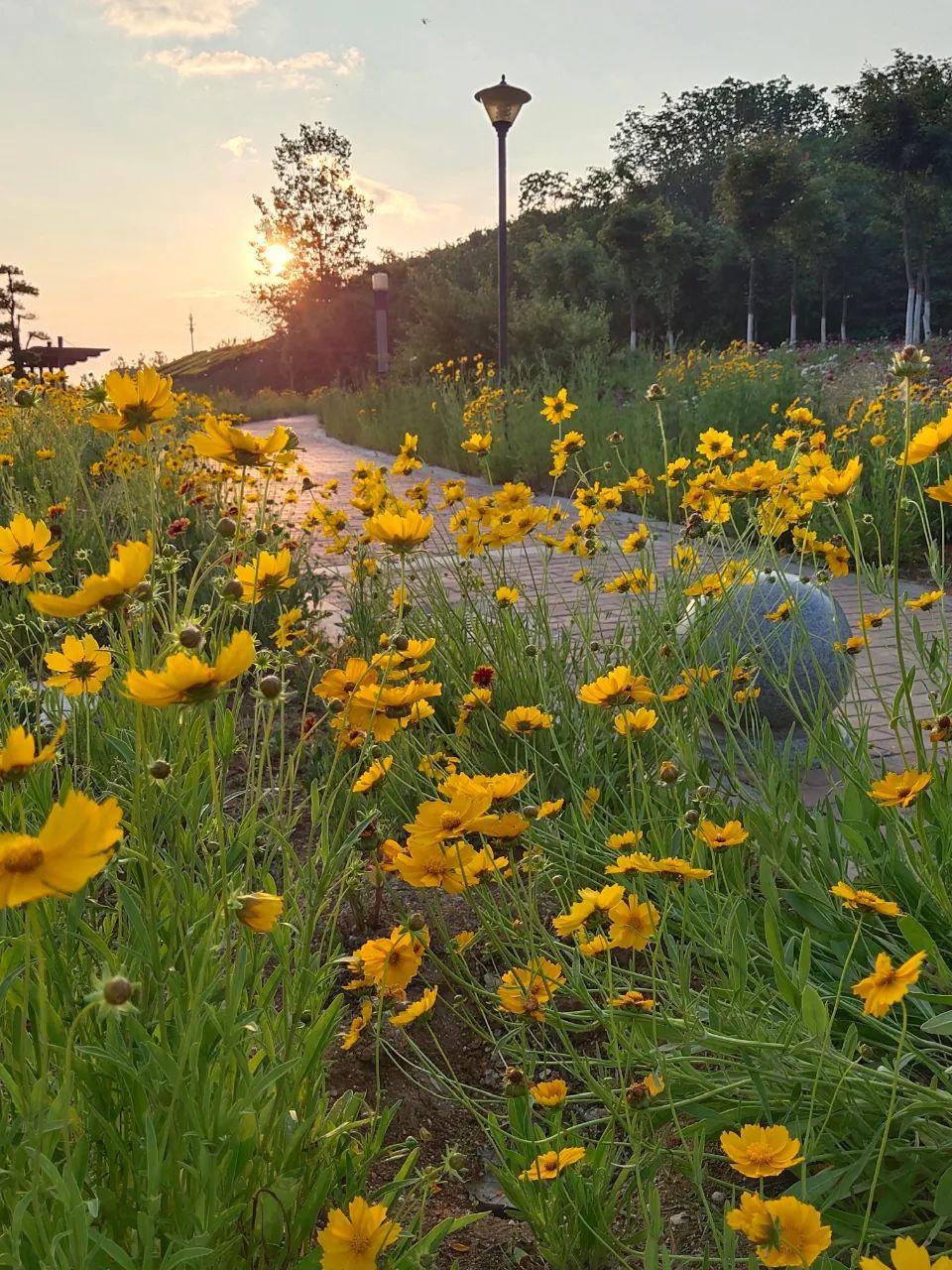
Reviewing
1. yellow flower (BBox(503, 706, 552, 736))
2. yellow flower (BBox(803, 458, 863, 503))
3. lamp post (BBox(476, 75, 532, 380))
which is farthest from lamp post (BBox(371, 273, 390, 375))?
yellow flower (BBox(503, 706, 552, 736))

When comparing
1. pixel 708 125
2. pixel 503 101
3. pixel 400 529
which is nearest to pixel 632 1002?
pixel 400 529

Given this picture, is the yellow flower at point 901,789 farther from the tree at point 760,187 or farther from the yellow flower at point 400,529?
the tree at point 760,187

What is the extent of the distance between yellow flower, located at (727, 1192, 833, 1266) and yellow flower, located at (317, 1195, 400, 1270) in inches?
14.4

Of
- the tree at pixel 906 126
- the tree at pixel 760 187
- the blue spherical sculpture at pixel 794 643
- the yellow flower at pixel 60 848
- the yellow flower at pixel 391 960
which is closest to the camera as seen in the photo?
the yellow flower at pixel 60 848

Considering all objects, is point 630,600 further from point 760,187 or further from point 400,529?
point 760,187

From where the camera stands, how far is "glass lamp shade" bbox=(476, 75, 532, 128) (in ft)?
35.5

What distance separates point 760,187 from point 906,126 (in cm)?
450

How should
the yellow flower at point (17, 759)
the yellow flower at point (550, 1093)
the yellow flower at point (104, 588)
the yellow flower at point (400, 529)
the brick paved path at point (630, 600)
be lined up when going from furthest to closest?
the brick paved path at point (630, 600) < the yellow flower at point (400, 529) < the yellow flower at point (550, 1093) < the yellow flower at point (104, 588) < the yellow flower at point (17, 759)

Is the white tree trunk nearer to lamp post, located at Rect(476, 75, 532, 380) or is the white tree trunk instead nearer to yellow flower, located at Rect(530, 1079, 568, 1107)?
lamp post, located at Rect(476, 75, 532, 380)

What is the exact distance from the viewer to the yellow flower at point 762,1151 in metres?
1.02

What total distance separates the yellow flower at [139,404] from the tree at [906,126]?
31676mm

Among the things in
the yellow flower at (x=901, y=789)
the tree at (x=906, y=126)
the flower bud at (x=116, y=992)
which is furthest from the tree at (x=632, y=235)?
the flower bud at (x=116, y=992)

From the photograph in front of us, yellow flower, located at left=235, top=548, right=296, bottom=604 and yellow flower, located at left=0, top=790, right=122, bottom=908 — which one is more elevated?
yellow flower, located at left=235, top=548, right=296, bottom=604

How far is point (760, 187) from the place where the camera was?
31.0 m
